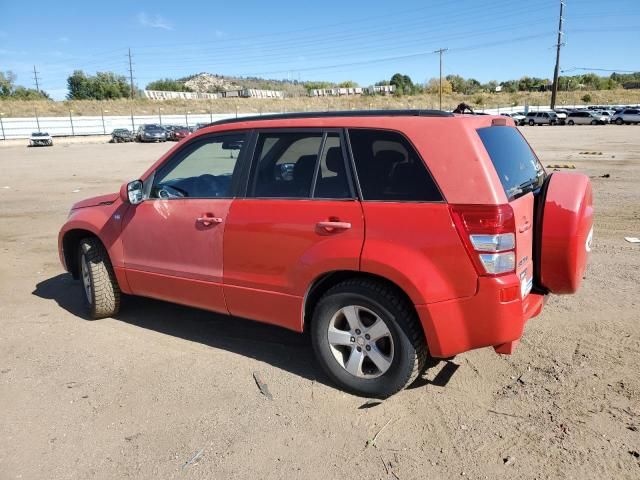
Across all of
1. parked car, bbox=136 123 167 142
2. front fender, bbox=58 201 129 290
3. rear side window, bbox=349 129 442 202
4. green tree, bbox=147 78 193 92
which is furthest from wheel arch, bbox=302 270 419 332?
green tree, bbox=147 78 193 92

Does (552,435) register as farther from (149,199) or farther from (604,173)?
(604,173)

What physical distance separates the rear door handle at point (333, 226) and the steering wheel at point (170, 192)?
4.79 ft

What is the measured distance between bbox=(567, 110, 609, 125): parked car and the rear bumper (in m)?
53.7

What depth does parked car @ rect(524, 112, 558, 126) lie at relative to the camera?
2019 inches

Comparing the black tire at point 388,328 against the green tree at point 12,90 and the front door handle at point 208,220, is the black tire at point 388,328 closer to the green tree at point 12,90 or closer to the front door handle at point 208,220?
the front door handle at point 208,220

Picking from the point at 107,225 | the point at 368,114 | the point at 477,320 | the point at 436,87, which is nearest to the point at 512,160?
Result: the point at 368,114

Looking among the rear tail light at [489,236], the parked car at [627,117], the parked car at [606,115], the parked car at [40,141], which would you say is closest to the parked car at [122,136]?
the parked car at [40,141]

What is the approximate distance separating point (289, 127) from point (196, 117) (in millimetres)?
68366

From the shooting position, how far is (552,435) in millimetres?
2980

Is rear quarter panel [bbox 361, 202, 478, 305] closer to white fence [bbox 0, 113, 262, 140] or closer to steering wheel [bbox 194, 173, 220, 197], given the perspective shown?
steering wheel [bbox 194, 173, 220, 197]

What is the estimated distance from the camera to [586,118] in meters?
50.2

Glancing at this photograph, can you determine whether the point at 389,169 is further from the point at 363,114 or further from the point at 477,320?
the point at 477,320

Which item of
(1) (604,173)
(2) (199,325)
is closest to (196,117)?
(1) (604,173)

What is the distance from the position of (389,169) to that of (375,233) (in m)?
0.43
